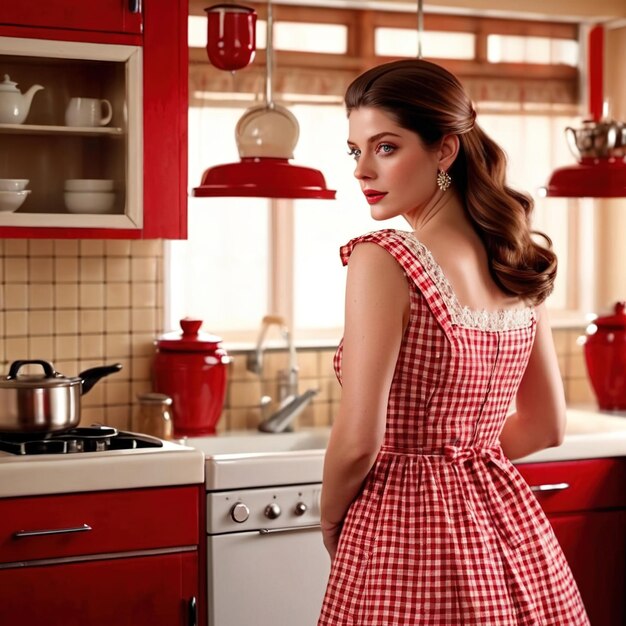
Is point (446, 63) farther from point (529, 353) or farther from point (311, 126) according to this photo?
point (529, 353)

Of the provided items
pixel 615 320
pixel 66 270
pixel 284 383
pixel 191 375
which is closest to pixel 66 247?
pixel 66 270

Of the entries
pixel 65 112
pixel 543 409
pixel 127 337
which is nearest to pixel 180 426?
pixel 127 337

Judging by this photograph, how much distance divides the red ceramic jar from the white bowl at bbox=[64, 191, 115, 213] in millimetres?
1688

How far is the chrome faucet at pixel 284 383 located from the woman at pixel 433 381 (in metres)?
1.46

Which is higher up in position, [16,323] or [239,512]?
[16,323]

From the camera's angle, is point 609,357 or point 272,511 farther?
point 609,357

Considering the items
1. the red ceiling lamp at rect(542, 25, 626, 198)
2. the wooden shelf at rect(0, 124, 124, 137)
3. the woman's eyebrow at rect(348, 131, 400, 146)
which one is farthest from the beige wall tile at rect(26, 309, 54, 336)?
the woman's eyebrow at rect(348, 131, 400, 146)

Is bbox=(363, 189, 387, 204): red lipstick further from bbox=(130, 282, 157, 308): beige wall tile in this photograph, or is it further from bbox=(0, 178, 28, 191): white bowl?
bbox=(130, 282, 157, 308): beige wall tile

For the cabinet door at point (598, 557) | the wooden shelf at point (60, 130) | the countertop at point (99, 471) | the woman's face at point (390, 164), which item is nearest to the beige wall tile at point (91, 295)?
the wooden shelf at point (60, 130)

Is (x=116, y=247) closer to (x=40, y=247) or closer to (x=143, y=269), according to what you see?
(x=143, y=269)

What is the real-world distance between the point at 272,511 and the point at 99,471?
48cm

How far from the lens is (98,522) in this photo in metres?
2.57

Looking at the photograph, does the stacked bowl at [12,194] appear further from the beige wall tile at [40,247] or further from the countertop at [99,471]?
the countertop at [99,471]

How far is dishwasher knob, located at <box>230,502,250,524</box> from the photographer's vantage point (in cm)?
274
